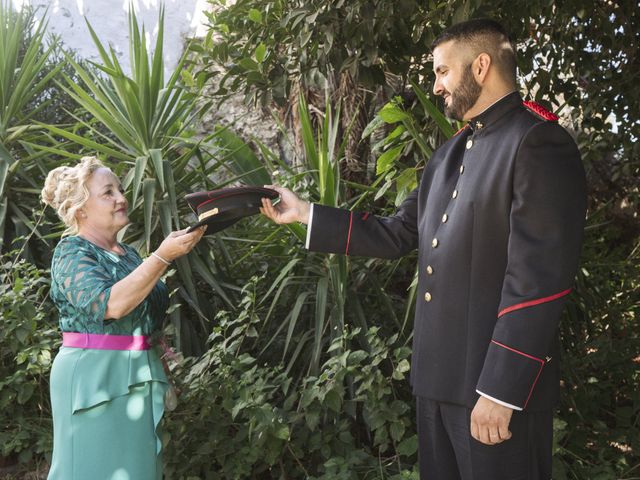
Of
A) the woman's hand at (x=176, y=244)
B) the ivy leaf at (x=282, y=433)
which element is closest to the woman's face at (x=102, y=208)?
the woman's hand at (x=176, y=244)

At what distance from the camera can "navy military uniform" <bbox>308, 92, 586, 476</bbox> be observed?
65.4 inches

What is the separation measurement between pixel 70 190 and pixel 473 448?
5.25 feet

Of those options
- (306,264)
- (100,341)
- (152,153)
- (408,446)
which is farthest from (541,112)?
(152,153)

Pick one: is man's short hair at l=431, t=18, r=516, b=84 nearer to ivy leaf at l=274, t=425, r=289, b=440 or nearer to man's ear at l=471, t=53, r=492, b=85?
man's ear at l=471, t=53, r=492, b=85

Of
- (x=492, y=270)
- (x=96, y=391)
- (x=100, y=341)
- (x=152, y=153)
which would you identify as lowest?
(x=96, y=391)

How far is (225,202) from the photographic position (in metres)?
2.31

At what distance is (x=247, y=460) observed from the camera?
311cm

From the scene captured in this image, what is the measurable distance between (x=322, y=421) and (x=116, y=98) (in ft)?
7.60

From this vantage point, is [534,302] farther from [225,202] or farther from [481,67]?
[225,202]

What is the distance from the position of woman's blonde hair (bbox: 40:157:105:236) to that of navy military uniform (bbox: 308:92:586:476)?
47.0 inches

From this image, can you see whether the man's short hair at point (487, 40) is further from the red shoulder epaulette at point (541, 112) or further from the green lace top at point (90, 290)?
the green lace top at point (90, 290)

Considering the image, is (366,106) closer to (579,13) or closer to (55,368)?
(579,13)

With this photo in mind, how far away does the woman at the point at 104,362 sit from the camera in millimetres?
2275

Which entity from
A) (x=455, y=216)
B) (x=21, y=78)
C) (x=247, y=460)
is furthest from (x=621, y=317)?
(x=21, y=78)
